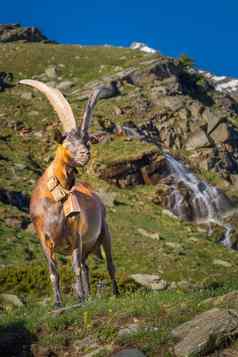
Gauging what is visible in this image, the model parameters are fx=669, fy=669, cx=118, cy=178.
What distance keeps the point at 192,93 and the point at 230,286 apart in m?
78.6

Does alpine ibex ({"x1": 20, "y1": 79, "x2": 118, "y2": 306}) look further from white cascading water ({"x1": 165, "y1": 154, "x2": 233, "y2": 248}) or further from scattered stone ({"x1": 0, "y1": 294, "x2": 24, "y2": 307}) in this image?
white cascading water ({"x1": 165, "y1": 154, "x2": 233, "y2": 248})

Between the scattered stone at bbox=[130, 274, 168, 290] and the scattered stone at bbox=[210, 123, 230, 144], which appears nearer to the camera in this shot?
the scattered stone at bbox=[130, 274, 168, 290]

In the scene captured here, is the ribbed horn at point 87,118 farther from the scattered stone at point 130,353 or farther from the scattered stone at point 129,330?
the scattered stone at point 130,353

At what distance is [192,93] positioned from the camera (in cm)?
9050

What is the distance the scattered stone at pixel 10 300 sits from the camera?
21506 mm

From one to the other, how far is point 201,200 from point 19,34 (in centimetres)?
7982

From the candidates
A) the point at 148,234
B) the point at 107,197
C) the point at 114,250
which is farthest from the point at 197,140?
the point at 114,250

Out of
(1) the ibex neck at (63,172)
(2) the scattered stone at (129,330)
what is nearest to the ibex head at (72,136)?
(1) the ibex neck at (63,172)

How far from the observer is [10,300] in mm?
21859

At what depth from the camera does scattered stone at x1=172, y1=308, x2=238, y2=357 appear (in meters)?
9.22

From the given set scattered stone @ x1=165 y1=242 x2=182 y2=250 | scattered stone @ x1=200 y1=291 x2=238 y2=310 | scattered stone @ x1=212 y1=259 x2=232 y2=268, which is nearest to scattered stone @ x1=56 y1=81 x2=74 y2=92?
scattered stone @ x1=165 y1=242 x2=182 y2=250

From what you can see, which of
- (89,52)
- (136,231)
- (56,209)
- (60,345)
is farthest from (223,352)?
(89,52)

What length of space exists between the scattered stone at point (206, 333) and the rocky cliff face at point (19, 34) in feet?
377

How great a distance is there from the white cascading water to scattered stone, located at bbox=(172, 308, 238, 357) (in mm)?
39595
